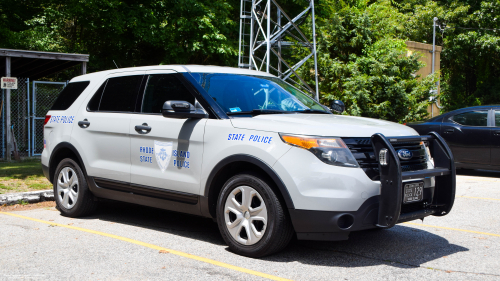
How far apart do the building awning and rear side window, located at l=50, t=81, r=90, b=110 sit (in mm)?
7413

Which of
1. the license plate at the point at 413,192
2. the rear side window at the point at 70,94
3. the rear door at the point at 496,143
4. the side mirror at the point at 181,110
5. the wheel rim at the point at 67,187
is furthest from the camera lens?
the rear door at the point at 496,143

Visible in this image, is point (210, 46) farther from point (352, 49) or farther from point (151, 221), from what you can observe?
point (151, 221)

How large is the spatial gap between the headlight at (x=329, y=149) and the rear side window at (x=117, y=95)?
246 centimetres

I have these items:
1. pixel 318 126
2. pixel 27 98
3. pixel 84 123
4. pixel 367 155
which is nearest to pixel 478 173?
pixel 367 155

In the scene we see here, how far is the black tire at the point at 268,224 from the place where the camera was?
4.52 metres

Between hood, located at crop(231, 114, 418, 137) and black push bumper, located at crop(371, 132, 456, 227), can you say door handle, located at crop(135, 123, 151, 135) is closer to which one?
hood, located at crop(231, 114, 418, 137)

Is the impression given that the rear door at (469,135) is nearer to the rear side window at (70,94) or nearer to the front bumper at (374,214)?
the front bumper at (374,214)

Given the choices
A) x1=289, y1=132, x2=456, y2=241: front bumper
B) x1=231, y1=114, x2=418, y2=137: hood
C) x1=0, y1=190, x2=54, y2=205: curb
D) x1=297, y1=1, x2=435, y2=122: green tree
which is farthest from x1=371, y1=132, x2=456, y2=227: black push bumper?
x1=297, y1=1, x2=435, y2=122: green tree

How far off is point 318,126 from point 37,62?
43.5 ft

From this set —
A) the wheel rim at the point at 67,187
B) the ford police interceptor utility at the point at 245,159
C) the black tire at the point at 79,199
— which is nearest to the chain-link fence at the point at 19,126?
the wheel rim at the point at 67,187

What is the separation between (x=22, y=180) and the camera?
364 inches

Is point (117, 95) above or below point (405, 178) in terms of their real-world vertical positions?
above

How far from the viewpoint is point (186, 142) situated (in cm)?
527

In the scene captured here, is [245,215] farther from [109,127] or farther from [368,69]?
[368,69]
